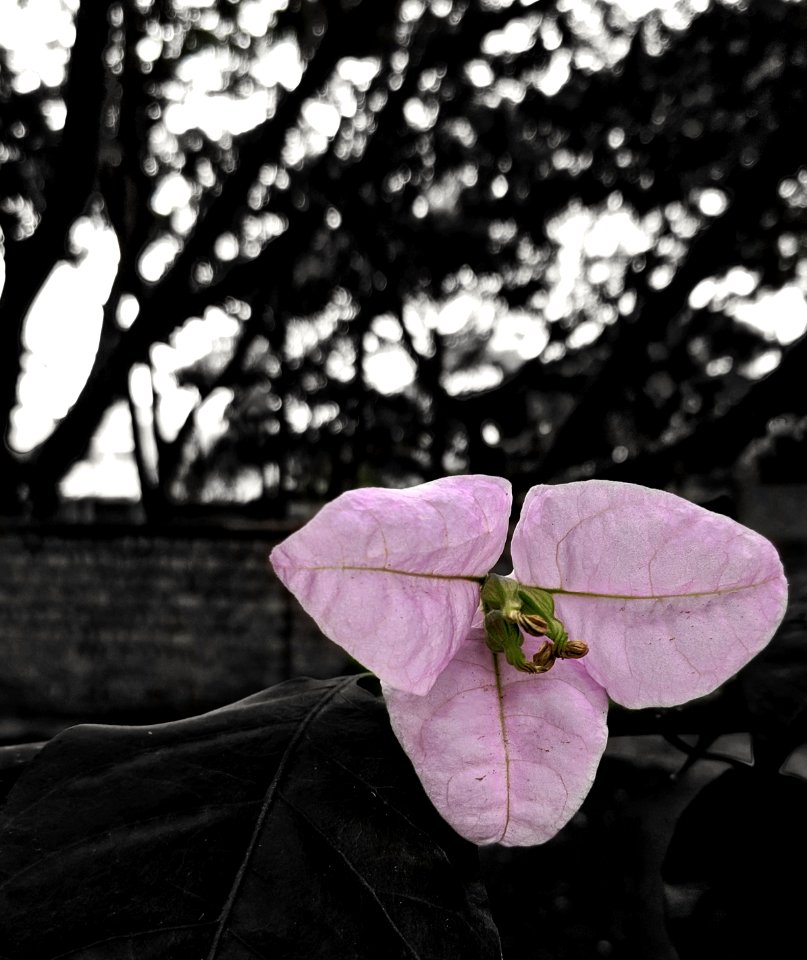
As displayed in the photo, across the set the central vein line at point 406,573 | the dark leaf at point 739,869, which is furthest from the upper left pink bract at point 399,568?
the dark leaf at point 739,869

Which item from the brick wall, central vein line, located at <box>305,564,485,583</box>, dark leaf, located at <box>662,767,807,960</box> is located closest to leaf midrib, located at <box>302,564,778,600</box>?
central vein line, located at <box>305,564,485,583</box>

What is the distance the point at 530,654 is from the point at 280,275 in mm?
2300

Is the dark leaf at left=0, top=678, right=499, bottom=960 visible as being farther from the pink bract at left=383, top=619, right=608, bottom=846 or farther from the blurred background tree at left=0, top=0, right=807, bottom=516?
the blurred background tree at left=0, top=0, right=807, bottom=516

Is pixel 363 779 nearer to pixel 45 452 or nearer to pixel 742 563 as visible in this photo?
pixel 742 563

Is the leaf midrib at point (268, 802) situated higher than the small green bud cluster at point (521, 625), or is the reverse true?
the small green bud cluster at point (521, 625)

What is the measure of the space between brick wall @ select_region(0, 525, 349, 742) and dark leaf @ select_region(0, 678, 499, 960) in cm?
296

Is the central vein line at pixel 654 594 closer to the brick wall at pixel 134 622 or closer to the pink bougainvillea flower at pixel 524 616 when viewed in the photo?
the pink bougainvillea flower at pixel 524 616

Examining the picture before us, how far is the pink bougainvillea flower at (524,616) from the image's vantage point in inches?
6.7

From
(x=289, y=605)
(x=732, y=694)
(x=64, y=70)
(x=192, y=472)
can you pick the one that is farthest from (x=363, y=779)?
(x=192, y=472)

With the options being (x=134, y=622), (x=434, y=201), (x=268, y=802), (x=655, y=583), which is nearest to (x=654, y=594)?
(x=655, y=583)

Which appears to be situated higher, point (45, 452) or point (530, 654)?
point (45, 452)

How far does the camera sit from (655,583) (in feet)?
0.64

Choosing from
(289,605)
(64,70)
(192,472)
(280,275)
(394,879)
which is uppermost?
(64,70)

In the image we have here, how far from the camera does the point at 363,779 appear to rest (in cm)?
19
